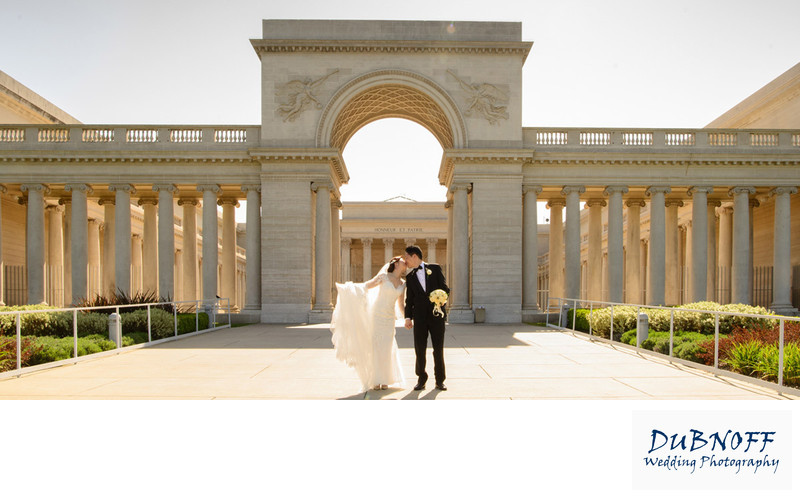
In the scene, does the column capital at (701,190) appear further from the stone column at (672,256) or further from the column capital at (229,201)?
the column capital at (229,201)

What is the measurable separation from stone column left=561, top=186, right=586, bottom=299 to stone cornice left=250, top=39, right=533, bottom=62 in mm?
9093

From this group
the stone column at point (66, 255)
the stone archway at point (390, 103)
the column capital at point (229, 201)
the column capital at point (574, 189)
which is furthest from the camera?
the column capital at point (229, 201)

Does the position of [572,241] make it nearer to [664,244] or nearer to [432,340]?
[664,244]

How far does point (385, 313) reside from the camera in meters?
11.1

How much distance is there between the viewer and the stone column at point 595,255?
38094 mm

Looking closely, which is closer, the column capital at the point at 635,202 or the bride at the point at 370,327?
the bride at the point at 370,327

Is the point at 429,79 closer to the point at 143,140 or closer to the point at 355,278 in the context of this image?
the point at 143,140

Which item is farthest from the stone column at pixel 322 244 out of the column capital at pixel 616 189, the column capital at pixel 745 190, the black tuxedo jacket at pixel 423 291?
the column capital at pixel 745 190

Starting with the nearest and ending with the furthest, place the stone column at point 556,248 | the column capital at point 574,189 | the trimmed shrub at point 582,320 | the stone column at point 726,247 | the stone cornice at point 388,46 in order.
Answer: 1. the trimmed shrub at point 582,320
2. the stone cornice at point 388,46
3. the column capital at point 574,189
4. the stone column at point 556,248
5. the stone column at point 726,247

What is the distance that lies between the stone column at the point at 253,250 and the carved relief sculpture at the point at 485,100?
13.6m

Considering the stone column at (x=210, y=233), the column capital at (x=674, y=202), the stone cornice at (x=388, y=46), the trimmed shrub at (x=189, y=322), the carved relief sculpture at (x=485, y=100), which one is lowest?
the trimmed shrub at (x=189, y=322)

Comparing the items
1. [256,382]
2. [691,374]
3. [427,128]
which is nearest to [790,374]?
[691,374]

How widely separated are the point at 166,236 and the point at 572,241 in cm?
2465

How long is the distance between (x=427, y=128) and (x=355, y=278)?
138 feet
